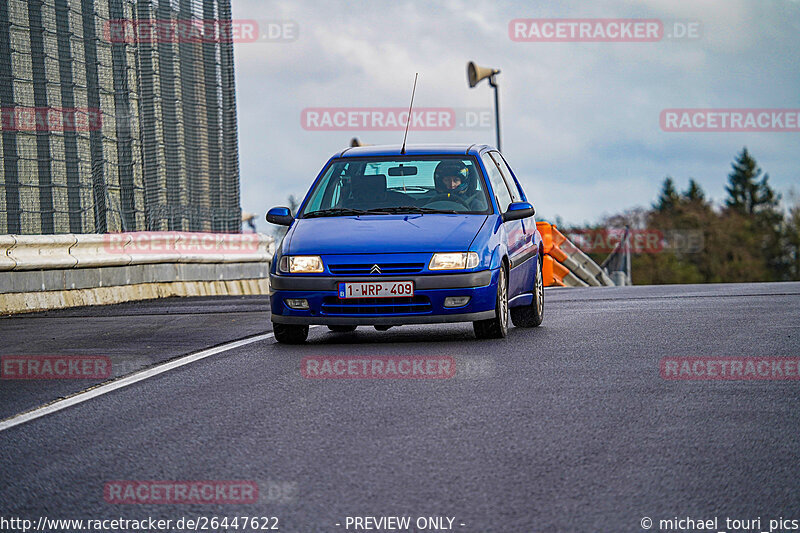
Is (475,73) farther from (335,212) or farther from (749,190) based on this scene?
(749,190)

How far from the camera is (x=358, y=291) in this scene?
9.47 meters

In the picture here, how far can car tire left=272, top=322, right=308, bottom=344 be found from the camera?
10.0m

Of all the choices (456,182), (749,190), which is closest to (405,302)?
(456,182)

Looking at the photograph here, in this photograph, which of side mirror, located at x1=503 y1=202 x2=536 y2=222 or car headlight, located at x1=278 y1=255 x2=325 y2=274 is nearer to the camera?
car headlight, located at x1=278 y1=255 x2=325 y2=274

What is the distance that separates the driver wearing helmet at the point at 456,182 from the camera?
10.6m

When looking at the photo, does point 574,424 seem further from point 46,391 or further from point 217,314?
point 217,314

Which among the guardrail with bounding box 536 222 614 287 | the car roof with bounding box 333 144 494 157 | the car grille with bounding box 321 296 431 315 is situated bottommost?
the guardrail with bounding box 536 222 614 287

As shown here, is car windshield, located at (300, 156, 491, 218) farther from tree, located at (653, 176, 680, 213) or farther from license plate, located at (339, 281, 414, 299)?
tree, located at (653, 176, 680, 213)

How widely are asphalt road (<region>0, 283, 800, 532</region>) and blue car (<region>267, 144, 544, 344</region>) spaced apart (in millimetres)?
347

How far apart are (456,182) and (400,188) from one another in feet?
1.65

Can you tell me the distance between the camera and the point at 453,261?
9.53 meters

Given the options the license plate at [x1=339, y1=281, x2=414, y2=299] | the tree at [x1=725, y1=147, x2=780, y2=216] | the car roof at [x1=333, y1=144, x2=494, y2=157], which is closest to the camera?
the license plate at [x1=339, y1=281, x2=414, y2=299]

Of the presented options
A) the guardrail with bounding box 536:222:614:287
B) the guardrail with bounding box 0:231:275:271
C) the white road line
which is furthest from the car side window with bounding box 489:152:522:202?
the guardrail with bounding box 536:222:614:287

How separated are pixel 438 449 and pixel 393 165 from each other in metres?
5.82
